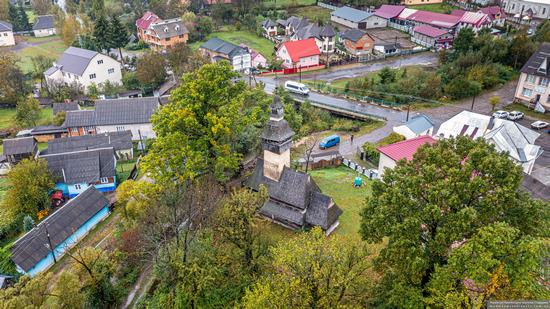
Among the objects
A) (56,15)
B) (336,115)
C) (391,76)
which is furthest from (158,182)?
(56,15)

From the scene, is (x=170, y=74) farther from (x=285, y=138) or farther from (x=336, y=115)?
(x=285, y=138)

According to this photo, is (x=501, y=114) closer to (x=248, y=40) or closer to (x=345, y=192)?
(x=345, y=192)

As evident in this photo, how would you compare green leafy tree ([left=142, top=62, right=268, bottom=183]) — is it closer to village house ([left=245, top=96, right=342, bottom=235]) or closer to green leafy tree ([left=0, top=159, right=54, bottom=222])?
village house ([left=245, top=96, right=342, bottom=235])

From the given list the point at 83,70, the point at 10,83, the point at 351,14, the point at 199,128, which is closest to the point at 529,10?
the point at 351,14

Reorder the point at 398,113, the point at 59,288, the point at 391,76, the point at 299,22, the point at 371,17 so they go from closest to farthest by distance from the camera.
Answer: the point at 59,288, the point at 398,113, the point at 391,76, the point at 299,22, the point at 371,17

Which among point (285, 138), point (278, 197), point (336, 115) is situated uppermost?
point (285, 138)

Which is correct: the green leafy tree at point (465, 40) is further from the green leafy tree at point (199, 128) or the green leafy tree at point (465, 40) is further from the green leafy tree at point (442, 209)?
the green leafy tree at point (442, 209)

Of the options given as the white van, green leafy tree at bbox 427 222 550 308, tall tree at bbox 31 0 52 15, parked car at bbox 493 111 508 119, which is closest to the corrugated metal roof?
the white van
